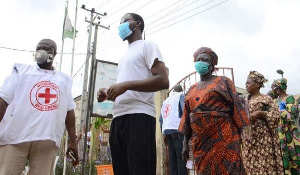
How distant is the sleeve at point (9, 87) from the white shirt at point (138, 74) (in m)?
1.01

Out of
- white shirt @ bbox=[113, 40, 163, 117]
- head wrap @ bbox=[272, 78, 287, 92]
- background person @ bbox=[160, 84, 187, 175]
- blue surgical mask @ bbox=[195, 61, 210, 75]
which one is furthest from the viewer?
head wrap @ bbox=[272, 78, 287, 92]

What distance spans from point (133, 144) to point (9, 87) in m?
1.34

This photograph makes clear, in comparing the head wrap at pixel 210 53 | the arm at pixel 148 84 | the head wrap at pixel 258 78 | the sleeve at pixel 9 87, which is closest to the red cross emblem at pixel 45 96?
the sleeve at pixel 9 87

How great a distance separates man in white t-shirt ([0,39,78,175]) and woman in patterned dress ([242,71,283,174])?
2591 millimetres

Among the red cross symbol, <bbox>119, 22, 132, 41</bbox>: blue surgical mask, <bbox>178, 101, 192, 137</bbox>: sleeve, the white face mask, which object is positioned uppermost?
<bbox>119, 22, 132, 41</bbox>: blue surgical mask

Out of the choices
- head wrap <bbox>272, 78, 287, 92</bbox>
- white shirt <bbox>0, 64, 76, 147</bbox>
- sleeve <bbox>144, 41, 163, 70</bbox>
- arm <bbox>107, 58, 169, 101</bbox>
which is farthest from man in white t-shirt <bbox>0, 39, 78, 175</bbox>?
head wrap <bbox>272, 78, 287, 92</bbox>

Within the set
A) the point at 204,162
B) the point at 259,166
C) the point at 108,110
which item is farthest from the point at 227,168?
the point at 108,110

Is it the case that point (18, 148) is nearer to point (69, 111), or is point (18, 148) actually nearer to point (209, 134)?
point (69, 111)

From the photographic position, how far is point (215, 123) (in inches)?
117

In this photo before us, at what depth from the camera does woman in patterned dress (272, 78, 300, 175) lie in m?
4.83

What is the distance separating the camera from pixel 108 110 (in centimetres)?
625

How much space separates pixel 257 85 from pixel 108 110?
3.13 m

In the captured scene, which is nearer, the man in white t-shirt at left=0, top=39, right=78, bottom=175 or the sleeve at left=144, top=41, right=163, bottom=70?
the sleeve at left=144, top=41, right=163, bottom=70

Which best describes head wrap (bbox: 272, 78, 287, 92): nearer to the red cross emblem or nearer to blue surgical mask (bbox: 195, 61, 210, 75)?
blue surgical mask (bbox: 195, 61, 210, 75)
